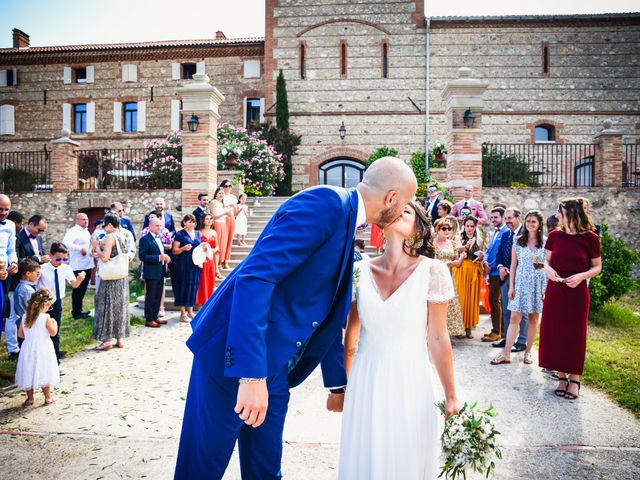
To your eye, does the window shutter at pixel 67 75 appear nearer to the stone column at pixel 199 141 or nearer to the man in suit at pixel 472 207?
the stone column at pixel 199 141

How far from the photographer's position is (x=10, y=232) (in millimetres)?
6840

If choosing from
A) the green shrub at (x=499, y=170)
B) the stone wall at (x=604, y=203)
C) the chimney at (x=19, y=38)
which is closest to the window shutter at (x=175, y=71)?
the chimney at (x=19, y=38)

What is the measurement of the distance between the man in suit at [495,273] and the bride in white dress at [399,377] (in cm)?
554

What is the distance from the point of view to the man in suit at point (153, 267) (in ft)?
29.2

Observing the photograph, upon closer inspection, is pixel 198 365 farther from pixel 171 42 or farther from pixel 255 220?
pixel 171 42

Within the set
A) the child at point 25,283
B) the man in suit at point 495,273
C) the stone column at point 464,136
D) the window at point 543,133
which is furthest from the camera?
the window at point 543,133

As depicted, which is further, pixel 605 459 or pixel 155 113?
pixel 155 113

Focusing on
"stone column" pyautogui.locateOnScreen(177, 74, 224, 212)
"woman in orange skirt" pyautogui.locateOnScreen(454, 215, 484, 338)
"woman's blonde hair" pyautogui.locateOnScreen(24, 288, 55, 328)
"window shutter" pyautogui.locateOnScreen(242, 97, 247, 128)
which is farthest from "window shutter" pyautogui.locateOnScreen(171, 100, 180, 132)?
"woman's blonde hair" pyautogui.locateOnScreen(24, 288, 55, 328)

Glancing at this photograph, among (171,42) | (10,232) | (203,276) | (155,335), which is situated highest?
(171,42)

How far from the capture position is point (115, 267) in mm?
7312

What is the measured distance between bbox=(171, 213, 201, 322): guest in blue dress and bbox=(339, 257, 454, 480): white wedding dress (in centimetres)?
734

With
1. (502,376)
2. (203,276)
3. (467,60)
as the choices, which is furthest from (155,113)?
(502,376)

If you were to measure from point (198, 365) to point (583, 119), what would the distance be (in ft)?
85.5

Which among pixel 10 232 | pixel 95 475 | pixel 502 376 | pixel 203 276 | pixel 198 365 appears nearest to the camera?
pixel 198 365
